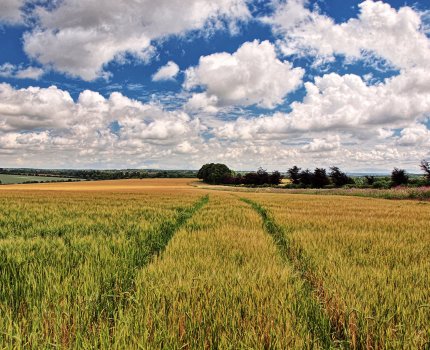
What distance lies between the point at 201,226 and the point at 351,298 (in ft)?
23.0

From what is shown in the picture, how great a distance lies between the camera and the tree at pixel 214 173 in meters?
107

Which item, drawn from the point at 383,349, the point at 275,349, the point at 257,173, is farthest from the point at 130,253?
the point at 257,173

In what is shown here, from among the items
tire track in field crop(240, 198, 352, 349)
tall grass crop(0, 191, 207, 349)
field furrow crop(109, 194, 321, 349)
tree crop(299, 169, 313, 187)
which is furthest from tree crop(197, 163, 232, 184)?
tire track in field crop(240, 198, 352, 349)

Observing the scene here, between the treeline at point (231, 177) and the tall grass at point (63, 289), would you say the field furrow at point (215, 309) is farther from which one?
the treeline at point (231, 177)

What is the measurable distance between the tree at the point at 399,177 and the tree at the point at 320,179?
1836cm

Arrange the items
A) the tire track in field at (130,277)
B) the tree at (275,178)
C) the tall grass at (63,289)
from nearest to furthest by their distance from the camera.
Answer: the tall grass at (63,289) → the tire track in field at (130,277) → the tree at (275,178)

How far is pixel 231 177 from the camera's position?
104 metres

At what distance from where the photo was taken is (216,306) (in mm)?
3314

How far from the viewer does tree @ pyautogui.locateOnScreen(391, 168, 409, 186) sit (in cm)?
5567

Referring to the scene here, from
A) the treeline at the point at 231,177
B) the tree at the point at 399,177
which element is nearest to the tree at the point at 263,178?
the treeline at the point at 231,177

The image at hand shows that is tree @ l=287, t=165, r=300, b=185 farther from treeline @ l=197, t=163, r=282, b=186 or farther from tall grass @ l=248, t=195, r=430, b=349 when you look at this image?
tall grass @ l=248, t=195, r=430, b=349

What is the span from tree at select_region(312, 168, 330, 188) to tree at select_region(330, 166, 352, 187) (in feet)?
5.18

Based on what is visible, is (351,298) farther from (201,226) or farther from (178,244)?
(201,226)

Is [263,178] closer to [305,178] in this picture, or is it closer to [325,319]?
[305,178]
